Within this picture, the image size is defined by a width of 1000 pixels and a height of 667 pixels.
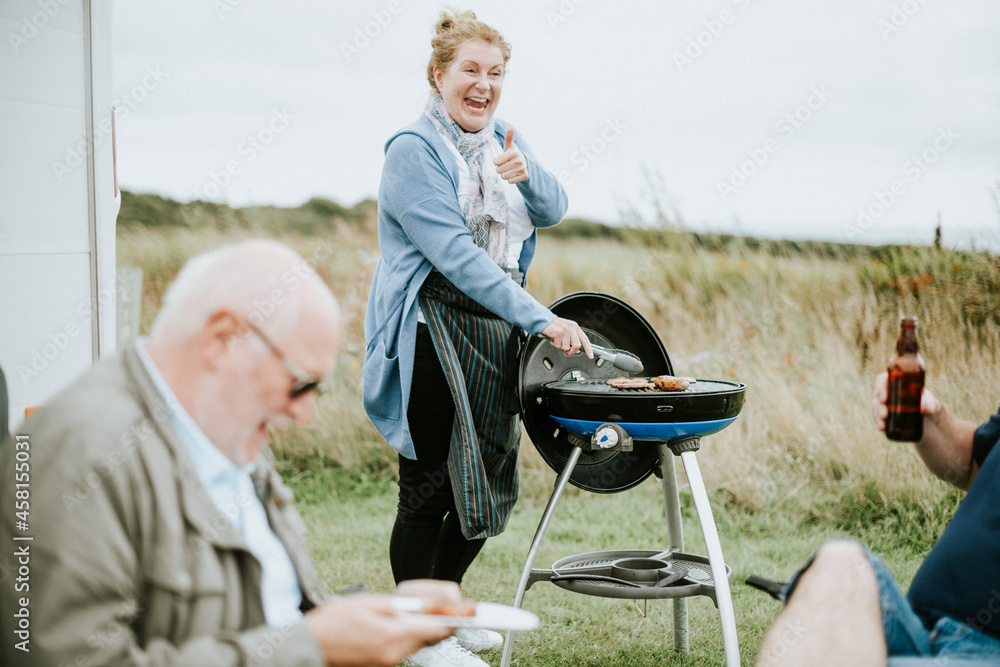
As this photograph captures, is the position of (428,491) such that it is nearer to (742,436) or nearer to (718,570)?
(718,570)

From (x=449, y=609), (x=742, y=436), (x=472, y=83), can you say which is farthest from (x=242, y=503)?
(x=742, y=436)

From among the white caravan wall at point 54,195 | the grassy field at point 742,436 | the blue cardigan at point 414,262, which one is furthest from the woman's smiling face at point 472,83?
the grassy field at point 742,436

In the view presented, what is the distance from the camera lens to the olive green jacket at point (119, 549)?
3.83 ft

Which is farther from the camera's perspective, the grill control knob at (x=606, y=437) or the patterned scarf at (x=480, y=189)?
the patterned scarf at (x=480, y=189)

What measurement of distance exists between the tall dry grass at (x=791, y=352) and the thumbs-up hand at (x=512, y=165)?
274cm

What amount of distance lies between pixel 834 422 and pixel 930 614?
10.8 ft

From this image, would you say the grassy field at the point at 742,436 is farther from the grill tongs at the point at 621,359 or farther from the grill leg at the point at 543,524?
the grill tongs at the point at 621,359

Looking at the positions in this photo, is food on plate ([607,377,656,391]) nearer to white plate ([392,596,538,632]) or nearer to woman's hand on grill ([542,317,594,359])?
woman's hand on grill ([542,317,594,359])

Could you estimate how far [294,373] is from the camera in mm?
1373

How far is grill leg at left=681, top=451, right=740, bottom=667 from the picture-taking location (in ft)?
8.65

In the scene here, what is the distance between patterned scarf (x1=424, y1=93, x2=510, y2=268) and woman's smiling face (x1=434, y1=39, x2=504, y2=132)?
0.12 ft

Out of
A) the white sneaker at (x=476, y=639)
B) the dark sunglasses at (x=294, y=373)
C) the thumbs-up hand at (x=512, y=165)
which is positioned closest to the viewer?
the dark sunglasses at (x=294, y=373)

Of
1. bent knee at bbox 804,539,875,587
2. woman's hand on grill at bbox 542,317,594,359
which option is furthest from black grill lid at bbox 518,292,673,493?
bent knee at bbox 804,539,875,587

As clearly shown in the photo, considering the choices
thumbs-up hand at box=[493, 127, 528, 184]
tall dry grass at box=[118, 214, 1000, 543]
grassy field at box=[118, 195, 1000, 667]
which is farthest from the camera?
tall dry grass at box=[118, 214, 1000, 543]
